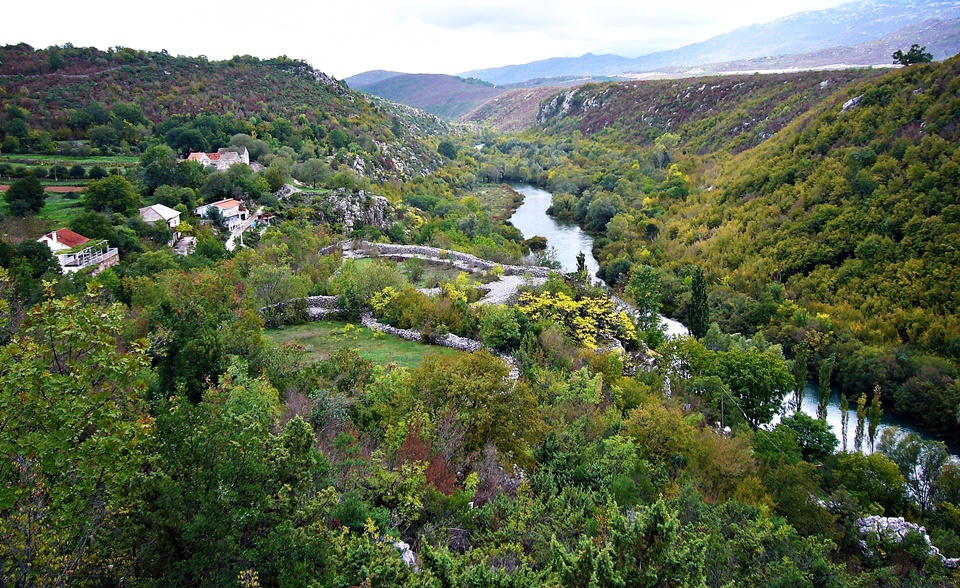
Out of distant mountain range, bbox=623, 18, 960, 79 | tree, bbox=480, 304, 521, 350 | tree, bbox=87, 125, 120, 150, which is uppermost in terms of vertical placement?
distant mountain range, bbox=623, 18, 960, 79

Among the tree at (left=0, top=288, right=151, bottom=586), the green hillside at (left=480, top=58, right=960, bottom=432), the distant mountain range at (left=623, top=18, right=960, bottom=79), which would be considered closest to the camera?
the tree at (left=0, top=288, right=151, bottom=586)

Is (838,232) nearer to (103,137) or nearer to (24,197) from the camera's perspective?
(24,197)

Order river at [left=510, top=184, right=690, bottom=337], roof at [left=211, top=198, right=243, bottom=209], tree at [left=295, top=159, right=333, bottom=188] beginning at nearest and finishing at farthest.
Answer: roof at [left=211, top=198, right=243, bottom=209]
river at [left=510, top=184, right=690, bottom=337]
tree at [left=295, top=159, right=333, bottom=188]

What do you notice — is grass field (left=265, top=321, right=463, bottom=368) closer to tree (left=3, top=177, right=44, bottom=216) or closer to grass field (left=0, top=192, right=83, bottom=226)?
grass field (left=0, top=192, right=83, bottom=226)

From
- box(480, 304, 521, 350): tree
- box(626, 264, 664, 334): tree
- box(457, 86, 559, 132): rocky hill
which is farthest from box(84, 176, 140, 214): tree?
box(457, 86, 559, 132): rocky hill

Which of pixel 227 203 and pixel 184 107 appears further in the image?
pixel 184 107

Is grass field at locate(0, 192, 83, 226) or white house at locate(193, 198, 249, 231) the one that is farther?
white house at locate(193, 198, 249, 231)

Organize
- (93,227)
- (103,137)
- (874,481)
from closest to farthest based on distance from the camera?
(874,481), (93,227), (103,137)

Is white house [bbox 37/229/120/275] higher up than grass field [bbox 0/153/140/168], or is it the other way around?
grass field [bbox 0/153/140/168]

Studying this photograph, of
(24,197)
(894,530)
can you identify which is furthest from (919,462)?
(24,197)
